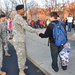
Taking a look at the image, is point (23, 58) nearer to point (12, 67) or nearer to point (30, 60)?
point (12, 67)

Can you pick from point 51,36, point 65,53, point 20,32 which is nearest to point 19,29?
point 20,32

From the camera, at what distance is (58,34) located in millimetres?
6957

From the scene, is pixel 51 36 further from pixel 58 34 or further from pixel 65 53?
pixel 65 53

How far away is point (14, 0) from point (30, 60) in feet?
104

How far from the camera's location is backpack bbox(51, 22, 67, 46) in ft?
22.7

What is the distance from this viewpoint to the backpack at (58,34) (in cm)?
693

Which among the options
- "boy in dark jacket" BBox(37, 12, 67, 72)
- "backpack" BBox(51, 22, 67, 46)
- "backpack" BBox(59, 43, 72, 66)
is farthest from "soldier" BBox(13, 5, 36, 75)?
"backpack" BBox(59, 43, 72, 66)

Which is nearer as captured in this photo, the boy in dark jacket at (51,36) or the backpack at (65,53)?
the boy in dark jacket at (51,36)

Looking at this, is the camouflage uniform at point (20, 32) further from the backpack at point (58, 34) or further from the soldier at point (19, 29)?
the backpack at point (58, 34)

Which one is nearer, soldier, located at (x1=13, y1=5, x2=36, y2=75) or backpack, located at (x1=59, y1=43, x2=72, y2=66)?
soldier, located at (x1=13, y1=5, x2=36, y2=75)

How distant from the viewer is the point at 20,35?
7023mm

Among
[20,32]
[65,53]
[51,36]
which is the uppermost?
[20,32]

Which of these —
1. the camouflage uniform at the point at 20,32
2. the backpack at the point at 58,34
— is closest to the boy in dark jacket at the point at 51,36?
the backpack at the point at 58,34

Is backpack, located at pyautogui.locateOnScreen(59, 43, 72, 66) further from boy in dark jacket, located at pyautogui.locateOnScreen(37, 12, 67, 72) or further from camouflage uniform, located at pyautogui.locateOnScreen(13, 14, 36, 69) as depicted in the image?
camouflage uniform, located at pyautogui.locateOnScreen(13, 14, 36, 69)
